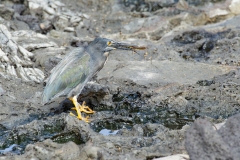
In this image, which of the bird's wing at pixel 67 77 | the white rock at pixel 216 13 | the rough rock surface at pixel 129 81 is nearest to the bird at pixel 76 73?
the bird's wing at pixel 67 77

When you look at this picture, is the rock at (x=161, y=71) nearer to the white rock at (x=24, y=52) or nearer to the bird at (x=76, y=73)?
the bird at (x=76, y=73)

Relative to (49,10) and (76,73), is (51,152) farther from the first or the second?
(49,10)

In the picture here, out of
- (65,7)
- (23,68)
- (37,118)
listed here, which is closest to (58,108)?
(37,118)

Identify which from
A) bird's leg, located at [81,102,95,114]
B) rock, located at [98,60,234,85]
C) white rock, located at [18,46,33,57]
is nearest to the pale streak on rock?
white rock, located at [18,46,33,57]

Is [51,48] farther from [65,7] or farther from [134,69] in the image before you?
[65,7]

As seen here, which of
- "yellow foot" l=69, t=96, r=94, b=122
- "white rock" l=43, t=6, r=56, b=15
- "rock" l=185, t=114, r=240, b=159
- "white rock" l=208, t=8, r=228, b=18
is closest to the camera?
"rock" l=185, t=114, r=240, b=159

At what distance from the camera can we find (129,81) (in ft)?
26.9

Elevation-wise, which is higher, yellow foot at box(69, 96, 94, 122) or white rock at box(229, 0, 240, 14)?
yellow foot at box(69, 96, 94, 122)

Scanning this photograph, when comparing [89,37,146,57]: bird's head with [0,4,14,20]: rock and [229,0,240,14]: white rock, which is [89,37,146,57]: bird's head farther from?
[229,0,240,14]: white rock

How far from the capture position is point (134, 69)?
868 centimetres

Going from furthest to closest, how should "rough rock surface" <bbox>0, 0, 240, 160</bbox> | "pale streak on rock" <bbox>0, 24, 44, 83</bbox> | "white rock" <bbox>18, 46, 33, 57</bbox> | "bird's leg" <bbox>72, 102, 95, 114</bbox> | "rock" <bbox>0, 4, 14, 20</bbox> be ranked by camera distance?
1. "rock" <bbox>0, 4, 14, 20</bbox>
2. "white rock" <bbox>18, 46, 33, 57</bbox>
3. "pale streak on rock" <bbox>0, 24, 44, 83</bbox>
4. "bird's leg" <bbox>72, 102, 95, 114</bbox>
5. "rough rock surface" <bbox>0, 0, 240, 160</bbox>

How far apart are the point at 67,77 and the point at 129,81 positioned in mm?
1550

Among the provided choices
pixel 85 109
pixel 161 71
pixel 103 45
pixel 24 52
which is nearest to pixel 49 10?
pixel 24 52

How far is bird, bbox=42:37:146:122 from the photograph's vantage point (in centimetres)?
690
